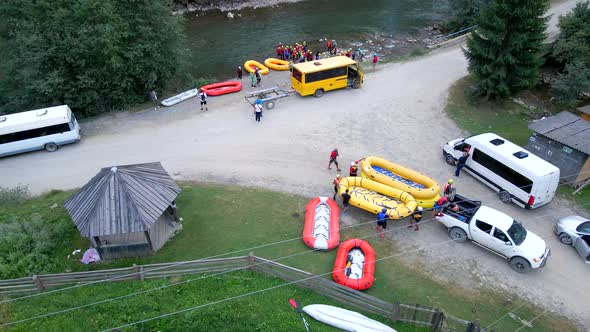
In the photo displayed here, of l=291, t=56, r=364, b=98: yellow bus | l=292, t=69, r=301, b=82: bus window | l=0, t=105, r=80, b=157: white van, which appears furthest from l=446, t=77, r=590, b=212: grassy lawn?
l=0, t=105, r=80, b=157: white van

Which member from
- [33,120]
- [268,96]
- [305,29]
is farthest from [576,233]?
[305,29]

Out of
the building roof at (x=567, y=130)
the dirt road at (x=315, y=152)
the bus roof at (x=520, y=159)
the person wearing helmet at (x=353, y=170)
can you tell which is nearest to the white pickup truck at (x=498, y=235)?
the dirt road at (x=315, y=152)

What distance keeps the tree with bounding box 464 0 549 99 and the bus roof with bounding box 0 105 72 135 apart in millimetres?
24835

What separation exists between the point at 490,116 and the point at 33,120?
2688 cm

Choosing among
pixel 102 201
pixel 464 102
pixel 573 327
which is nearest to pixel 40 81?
pixel 102 201

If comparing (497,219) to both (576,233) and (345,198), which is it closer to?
(576,233)

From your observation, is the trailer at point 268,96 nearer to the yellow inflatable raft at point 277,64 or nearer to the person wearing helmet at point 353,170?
the yellow inflatable raft at point 277,64

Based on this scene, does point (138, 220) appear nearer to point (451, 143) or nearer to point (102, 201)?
point (102, 201)

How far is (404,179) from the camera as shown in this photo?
19125mm

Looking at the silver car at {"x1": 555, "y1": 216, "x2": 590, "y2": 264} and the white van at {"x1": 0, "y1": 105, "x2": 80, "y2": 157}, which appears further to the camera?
the white van at {"x1": 0, "y1": 105, "x2": 80, "y2": 157}

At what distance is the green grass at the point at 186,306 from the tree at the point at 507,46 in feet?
63.1

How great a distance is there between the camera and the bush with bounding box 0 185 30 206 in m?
18.6

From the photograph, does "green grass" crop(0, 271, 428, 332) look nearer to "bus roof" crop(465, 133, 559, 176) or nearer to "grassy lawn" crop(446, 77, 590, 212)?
"bus roof" crop(465, 133, 559, 176)

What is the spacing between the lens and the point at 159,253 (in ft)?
52.2
